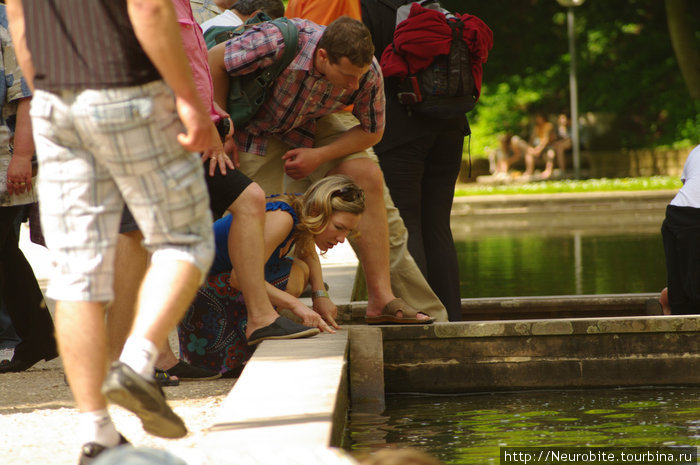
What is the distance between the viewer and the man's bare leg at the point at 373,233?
5.13 m

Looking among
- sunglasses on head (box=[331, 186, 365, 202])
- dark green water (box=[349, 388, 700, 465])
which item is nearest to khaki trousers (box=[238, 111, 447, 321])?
sunglasses on head (box=[331, 186, 365, 202])

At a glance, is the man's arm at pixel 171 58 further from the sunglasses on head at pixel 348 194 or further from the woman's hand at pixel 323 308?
the woman's hand at pixel 323 308

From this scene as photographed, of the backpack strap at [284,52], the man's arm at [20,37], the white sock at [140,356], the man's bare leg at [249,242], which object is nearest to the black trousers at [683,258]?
the backpack strap at [284,52]

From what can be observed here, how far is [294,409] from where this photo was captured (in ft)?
10.5

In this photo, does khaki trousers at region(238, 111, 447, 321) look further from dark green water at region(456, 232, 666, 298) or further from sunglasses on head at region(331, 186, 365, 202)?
dark green water at region(456, 232, 666, 298)

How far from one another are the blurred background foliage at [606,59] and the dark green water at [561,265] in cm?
1294

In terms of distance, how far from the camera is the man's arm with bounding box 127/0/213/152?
8.95 ft

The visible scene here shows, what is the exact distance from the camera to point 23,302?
5.22 meters

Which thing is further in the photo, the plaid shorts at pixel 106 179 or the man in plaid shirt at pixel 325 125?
the man in plaid shirt at pixel 325 125

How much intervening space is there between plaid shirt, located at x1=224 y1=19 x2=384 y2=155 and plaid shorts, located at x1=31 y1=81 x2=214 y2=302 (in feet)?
6.05

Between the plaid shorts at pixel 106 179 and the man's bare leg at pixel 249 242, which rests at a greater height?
the plaid shorts at pixel 106 179

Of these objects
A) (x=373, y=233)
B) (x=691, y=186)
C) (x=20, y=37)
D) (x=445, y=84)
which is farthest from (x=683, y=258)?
(x=20, y=37)

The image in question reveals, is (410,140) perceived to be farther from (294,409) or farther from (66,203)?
(66,203)

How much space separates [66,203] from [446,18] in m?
3.24
